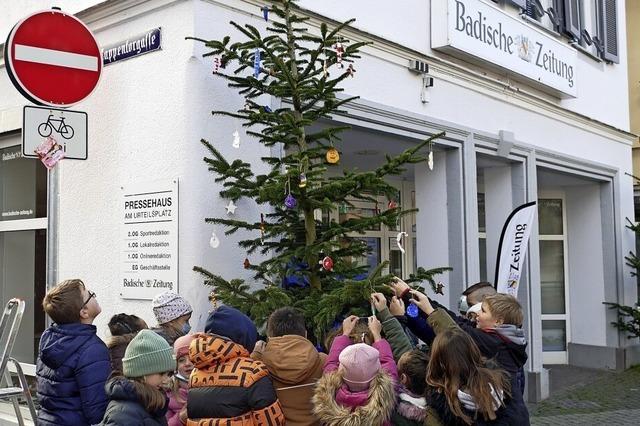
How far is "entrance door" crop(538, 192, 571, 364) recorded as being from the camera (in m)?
13.5

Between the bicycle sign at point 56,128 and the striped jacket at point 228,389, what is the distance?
6.50ft

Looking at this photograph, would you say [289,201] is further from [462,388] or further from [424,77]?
[424,77]

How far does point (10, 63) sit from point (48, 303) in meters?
1.69

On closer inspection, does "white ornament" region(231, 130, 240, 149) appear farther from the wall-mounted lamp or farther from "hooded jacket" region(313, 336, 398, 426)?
the wall-mounted lamp

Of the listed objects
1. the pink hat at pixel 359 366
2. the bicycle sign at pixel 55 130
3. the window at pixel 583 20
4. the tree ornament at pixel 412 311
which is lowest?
the pink hat at pixel 359 366

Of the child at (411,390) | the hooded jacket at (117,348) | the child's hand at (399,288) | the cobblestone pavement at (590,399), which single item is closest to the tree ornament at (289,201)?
the child's hand at (399,288)

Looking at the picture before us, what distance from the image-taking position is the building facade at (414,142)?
5902 mm

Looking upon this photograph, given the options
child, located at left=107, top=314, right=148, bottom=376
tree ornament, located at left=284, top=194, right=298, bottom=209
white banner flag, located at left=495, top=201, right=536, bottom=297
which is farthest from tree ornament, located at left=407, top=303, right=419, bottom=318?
white banner flag, located at left=495, top=201, right=536, bottom=297

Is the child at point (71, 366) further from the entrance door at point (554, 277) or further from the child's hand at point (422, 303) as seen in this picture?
the entrance door at point (554, 277)

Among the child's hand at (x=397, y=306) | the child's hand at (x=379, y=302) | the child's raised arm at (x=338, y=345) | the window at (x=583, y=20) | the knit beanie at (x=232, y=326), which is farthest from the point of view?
the window at (x=583, y=20)

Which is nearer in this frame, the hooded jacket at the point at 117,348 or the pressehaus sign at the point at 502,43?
the hooded jacket at the point at 117,348

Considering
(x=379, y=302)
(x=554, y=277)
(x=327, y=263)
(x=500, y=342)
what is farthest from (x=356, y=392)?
(x=554, y=277)

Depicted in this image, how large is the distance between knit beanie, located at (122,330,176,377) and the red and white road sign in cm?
214

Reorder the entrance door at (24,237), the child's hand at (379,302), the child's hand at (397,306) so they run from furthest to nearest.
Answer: the entrance door at (24,237) → the child's hand at (397,306) → the child's hand at (379,302)
